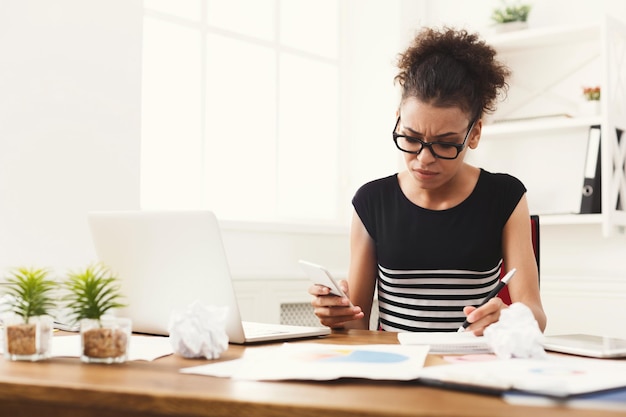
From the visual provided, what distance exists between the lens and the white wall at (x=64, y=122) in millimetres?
2186

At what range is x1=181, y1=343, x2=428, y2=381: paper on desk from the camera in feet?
2.94

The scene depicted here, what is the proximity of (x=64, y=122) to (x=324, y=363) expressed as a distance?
159 cm

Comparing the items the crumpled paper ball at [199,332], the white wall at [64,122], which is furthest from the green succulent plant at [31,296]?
the white wall at [64,122]

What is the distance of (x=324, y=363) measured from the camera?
3.23 feet

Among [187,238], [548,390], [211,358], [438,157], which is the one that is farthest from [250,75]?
[548,390]

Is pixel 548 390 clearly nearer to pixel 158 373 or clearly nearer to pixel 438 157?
pixel 158 373

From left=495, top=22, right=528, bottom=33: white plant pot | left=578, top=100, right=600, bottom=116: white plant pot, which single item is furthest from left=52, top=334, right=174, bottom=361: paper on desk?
left=495, top=22, right=528, bottom=33: white plant pot

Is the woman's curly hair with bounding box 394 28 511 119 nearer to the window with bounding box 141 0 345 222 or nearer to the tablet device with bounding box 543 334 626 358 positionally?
the tablet device with bounding box 543 334 626 358

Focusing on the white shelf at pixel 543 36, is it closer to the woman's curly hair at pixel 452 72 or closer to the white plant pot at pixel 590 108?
the white plant pot at pixel 590 108

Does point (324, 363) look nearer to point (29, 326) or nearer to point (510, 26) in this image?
point (29, 326)

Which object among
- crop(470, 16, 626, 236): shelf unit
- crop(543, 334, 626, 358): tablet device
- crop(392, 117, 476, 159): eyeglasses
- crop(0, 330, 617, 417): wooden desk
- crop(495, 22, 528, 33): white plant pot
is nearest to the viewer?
crop(0, 330, 617, 417): wooden desk

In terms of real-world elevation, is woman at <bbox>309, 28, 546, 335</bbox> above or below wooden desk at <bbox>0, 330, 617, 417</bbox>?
above

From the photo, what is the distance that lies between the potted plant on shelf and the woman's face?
5.48ft

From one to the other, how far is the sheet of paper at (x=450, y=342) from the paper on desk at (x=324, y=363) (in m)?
0.04
